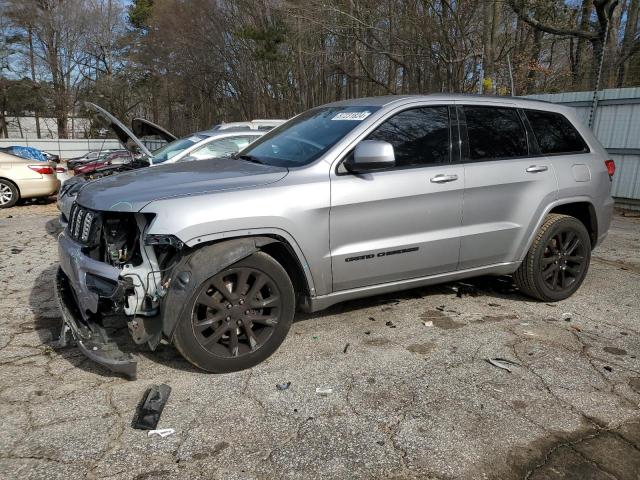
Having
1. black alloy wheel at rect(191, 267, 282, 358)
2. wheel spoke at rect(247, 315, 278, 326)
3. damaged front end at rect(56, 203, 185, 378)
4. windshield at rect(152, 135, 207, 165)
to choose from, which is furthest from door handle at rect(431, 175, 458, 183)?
windshield at rect(152, 135, 207, 165)

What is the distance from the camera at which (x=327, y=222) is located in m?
3.46

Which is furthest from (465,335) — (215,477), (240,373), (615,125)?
(615,125)

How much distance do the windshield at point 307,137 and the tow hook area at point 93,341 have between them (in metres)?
1.73

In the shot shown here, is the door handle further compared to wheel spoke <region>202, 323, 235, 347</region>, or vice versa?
the door handle

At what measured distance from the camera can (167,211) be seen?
9.82 ft

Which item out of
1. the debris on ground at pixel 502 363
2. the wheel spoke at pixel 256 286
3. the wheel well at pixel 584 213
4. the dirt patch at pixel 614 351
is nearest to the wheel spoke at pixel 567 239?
the wheel well at pixel 584 213

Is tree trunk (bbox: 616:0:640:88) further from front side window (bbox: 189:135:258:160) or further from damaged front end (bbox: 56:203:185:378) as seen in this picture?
damaged front end (bbox: 56:203:185:378)

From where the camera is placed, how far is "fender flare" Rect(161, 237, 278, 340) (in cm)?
300

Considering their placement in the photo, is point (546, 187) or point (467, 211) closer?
point (467, 211)

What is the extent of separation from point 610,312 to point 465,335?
1603 mm

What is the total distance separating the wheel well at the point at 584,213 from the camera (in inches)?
186

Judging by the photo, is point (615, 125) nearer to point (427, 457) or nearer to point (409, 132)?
point (409, 132)

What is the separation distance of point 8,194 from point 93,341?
373 inches

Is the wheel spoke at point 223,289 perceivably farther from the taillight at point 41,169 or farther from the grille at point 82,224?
the taillight at point 41,169
